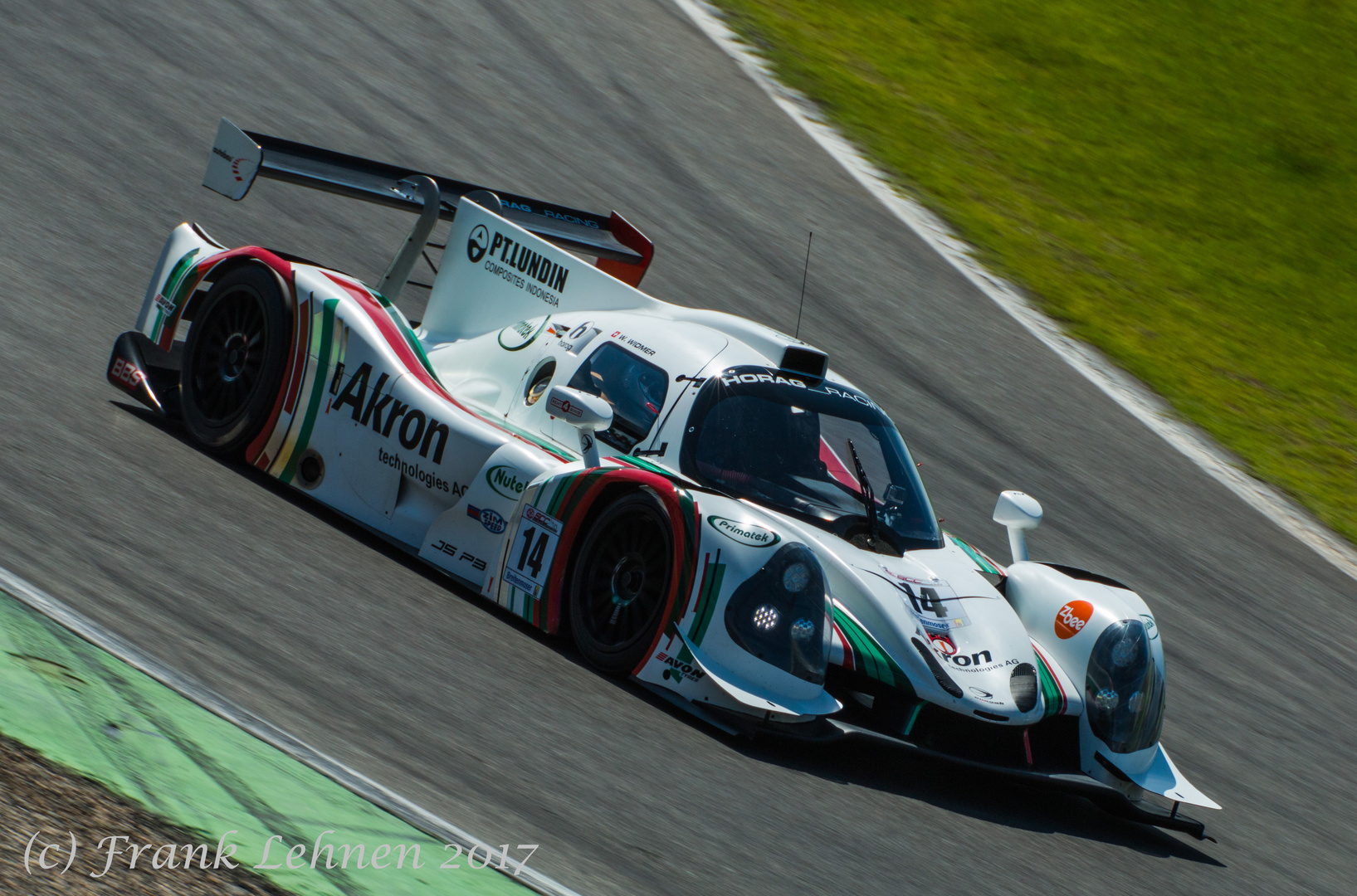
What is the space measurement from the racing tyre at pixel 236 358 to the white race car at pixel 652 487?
1 centimetres

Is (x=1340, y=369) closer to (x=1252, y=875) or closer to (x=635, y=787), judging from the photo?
(x=1252, y=875)

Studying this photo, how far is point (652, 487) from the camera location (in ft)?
18.8

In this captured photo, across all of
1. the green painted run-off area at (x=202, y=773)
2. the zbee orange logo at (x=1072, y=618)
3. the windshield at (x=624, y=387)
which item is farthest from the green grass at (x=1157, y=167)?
the green painted run-off area at (x=202, y=773)

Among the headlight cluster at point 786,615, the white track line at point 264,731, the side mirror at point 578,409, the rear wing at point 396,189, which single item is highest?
the rear wing at point 396,189

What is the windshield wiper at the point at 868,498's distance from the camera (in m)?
6.10

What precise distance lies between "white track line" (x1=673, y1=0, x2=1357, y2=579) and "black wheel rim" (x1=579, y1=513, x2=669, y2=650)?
266 inches

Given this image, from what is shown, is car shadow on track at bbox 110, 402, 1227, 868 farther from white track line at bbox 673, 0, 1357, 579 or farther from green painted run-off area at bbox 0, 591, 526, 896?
white track line at bbox 673, 0, 1357, 579

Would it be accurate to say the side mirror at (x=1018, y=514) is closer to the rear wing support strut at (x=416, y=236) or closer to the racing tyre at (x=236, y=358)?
the rear wing support strut at (x=416, y=236)

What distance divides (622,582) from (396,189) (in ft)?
10.1

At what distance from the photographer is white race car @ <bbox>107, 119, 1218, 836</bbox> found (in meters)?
5.46

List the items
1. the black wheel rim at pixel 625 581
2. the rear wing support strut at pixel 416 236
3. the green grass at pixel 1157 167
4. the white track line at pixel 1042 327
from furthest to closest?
the green grass at pixel 1157 167 → the white track line at pixel 1042 327 → the rear wing support strut at pixel 416 236 → the black wheel rim at pixel 625 581

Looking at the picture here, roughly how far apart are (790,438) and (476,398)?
166 centimetres

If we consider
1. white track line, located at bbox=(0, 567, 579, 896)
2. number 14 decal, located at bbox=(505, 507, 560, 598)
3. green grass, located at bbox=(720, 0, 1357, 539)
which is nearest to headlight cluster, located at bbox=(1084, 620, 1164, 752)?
number 14 decal, located at bbox=(505, 507, 560, 598)

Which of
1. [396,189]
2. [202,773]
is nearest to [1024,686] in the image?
[202,773]
